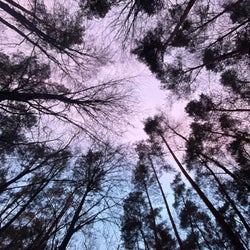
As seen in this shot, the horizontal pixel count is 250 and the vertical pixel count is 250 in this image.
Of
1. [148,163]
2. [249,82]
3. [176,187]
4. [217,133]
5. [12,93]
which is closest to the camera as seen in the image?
[12,93]

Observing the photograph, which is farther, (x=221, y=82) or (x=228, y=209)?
(x=228, y=209)

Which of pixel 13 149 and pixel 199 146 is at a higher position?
pixel 199 146

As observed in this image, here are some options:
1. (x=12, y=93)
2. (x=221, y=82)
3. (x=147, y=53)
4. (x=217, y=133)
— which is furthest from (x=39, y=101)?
(x=217, y=133)

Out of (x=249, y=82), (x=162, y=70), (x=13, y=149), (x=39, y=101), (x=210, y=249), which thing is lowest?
(x=210, y=249)

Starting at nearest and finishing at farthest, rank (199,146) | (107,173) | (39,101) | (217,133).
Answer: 1. (39,101)
2. (107,173)
3. (217,133)
4. (199,146)

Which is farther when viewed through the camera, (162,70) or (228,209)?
(228,209)

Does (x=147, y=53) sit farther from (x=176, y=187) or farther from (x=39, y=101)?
(x=176, y=187)

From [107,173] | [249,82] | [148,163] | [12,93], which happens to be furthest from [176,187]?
[12,93]

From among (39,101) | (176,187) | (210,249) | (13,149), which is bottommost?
(210,249)

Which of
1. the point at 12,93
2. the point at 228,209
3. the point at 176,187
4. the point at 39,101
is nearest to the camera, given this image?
the point at 12,93

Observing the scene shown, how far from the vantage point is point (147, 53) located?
21.5ft

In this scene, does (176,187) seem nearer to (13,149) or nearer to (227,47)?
(227,47)

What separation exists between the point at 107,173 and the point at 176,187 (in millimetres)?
11528

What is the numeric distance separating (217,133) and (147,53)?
19.0 feet
